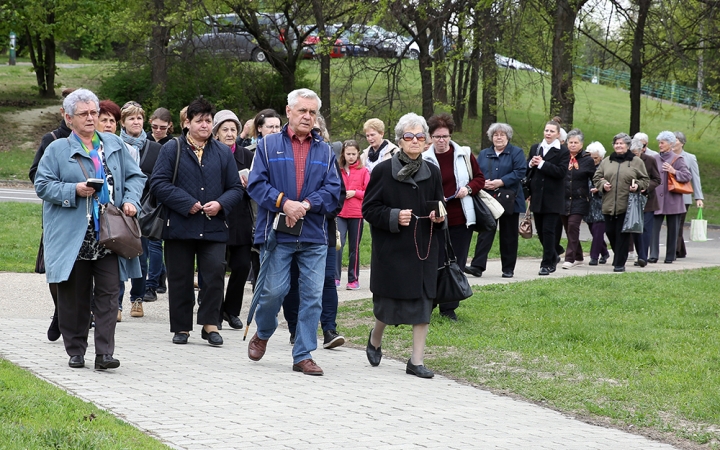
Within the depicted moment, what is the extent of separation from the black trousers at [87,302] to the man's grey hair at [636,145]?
1009cm

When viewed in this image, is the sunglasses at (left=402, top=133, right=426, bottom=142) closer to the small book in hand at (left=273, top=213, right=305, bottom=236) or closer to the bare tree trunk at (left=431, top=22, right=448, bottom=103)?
the small book in hand at (left=273, top=213, right=305, bottom=236)

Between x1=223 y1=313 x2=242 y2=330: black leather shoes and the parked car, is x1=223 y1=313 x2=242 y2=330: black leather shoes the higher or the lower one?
the lower one

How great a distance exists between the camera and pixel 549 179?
13.6 metres

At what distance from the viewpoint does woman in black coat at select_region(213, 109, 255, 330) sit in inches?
368

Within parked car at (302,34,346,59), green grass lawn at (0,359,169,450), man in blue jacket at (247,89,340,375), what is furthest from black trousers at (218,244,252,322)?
parked car at (302,34,346,59)

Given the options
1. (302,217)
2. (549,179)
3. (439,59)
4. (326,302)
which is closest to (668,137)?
(549,179)

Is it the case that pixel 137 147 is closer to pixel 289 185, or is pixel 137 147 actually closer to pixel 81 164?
pixel 81 164

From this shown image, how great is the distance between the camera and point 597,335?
8.91 m

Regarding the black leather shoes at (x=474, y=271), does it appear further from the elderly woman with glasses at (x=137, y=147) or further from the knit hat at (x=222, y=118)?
the knit hat at (x=222, y=118)

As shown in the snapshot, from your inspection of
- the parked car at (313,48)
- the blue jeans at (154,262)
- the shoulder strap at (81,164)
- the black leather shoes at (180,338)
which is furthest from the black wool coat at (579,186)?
the parked car at (313,48)

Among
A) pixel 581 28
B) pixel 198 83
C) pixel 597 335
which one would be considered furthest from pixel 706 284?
pixel 198 83

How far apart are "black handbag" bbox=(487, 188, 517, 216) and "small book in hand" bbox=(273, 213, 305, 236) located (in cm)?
603

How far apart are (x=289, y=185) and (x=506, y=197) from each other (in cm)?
600

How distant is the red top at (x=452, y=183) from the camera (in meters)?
10.3
